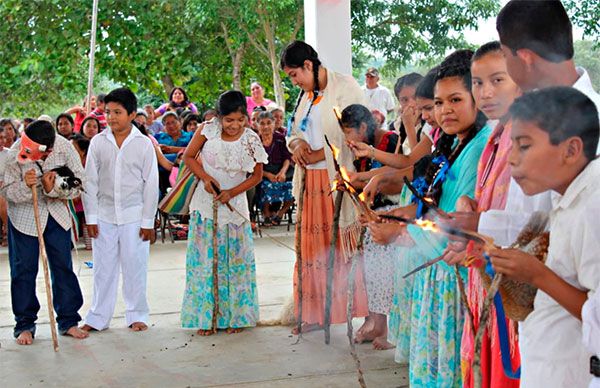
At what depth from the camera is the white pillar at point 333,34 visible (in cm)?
659

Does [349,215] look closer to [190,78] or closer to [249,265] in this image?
[249,265]

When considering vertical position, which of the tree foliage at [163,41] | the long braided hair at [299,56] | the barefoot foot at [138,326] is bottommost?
the barefoot foot at [138,326]

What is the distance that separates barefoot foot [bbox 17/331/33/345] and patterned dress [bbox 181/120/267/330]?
3.45 feet

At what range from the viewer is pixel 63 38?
15805mm

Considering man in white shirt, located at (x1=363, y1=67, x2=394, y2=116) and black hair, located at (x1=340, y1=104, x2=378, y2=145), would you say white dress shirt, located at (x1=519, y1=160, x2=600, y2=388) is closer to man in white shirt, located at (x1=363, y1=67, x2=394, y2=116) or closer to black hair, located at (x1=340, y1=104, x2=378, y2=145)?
black hair, located at (x1=340, y1=104, x2=378, y2=145)

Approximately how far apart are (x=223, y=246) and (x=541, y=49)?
3884 mm

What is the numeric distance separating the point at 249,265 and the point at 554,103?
Result: 13.5 ft

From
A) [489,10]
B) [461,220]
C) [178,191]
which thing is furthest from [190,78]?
[461,220]

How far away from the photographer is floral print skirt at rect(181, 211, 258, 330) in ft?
19.9

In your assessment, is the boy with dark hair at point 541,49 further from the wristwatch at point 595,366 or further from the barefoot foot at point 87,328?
the barefoot foot at point 87,328

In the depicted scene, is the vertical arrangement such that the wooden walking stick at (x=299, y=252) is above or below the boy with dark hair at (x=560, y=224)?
below

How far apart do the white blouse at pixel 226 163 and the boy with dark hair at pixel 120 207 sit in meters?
0.39

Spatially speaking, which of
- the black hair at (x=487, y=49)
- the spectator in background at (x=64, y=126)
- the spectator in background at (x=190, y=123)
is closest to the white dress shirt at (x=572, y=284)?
the black hair at (x=487, y=49)

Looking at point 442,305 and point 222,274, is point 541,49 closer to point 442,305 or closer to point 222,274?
point 442,305
